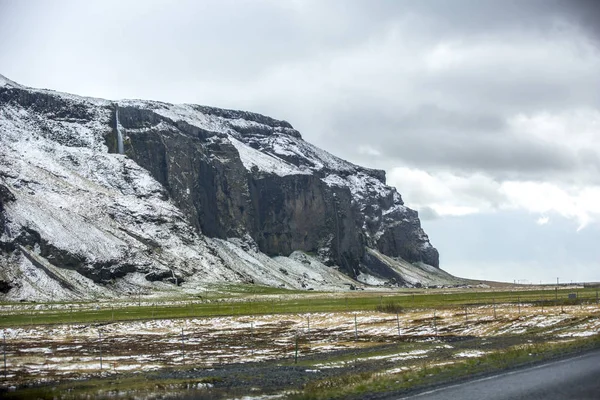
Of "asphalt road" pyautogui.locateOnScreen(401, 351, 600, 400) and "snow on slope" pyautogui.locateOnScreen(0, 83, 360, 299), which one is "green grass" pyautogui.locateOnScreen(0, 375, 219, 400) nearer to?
"asphalt road" pyautogui.locateOnScreen(401, 351, 600, 400)

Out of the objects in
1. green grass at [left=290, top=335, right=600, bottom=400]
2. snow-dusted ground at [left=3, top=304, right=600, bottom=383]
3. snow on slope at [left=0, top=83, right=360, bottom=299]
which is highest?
snow on slope at [left=0, top=83, right=360, bottom=299]

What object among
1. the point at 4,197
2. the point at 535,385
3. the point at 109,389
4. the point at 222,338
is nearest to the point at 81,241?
the point at 4,197

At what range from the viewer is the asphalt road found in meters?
20.7

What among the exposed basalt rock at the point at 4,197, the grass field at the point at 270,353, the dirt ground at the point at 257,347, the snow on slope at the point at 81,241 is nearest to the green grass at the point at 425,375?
the grass field at the point at 270,353

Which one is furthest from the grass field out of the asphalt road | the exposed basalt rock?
the exposed basalt rock

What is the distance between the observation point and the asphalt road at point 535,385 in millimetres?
20734

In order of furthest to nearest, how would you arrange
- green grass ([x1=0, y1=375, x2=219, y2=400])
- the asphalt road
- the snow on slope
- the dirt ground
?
the snow on slope
the dirt ground
green grass ([x1=0, y1=375, x2=219, y2=400])
the asphalt road

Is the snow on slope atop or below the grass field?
atop

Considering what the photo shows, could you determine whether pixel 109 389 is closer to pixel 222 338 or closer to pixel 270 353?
pixel 270 353

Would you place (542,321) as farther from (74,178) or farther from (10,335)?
(74,178)

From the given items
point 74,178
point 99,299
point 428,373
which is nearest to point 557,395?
point 428,373

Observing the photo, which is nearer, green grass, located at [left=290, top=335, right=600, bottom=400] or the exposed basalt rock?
green grass, located at [left=290, top=335, right=600, bottom=400]

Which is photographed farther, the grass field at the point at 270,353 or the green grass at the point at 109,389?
the grass field at the point at 270,353

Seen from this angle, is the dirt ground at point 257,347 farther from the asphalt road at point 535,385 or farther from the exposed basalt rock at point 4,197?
the exposed basalt rock at point 4,197
